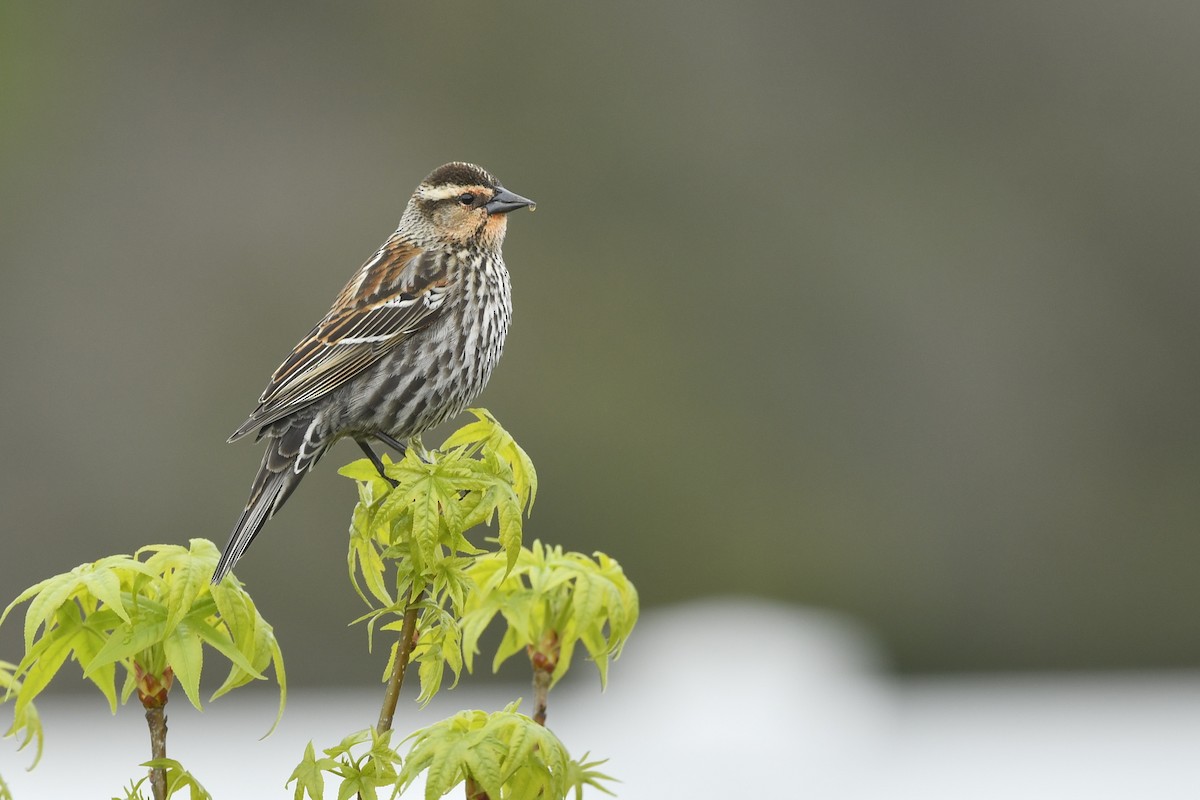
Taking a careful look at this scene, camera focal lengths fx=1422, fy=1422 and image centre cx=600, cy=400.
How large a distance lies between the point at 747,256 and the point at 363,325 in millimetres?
8073

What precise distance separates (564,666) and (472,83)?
10476 millimetres

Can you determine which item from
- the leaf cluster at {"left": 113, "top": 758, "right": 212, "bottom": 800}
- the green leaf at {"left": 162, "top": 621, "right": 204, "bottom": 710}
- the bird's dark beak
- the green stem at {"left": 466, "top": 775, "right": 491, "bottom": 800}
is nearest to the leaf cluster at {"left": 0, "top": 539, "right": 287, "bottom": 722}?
the green leaf at {"left": 162, "top": 621, "right": 204, "bottom": 710}

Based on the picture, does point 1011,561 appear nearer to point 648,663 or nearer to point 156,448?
point 648,663

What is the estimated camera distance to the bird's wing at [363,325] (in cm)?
430

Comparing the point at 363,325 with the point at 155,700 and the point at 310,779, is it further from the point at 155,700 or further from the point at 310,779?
the point at 310,779

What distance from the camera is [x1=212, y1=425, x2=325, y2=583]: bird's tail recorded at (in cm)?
395

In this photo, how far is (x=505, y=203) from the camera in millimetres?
4922

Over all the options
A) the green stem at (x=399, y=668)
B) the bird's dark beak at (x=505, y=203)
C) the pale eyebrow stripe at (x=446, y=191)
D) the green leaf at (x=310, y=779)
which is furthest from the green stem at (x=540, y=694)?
the pale eyebrow stripe at (x=446, y=191)

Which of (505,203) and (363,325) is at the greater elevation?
(505,203)

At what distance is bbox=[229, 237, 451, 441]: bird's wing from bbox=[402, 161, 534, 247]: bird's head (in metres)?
0.15

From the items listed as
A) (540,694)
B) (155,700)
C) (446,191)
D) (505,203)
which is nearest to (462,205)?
(446,191)

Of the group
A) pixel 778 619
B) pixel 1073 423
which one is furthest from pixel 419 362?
pixel 1073 423

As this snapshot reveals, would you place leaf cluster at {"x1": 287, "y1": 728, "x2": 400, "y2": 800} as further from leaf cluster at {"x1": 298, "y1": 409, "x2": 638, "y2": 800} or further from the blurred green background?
the blurred green background

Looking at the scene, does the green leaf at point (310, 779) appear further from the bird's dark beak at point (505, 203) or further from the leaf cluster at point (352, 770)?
the bird's dark beak at point (505, 203)
